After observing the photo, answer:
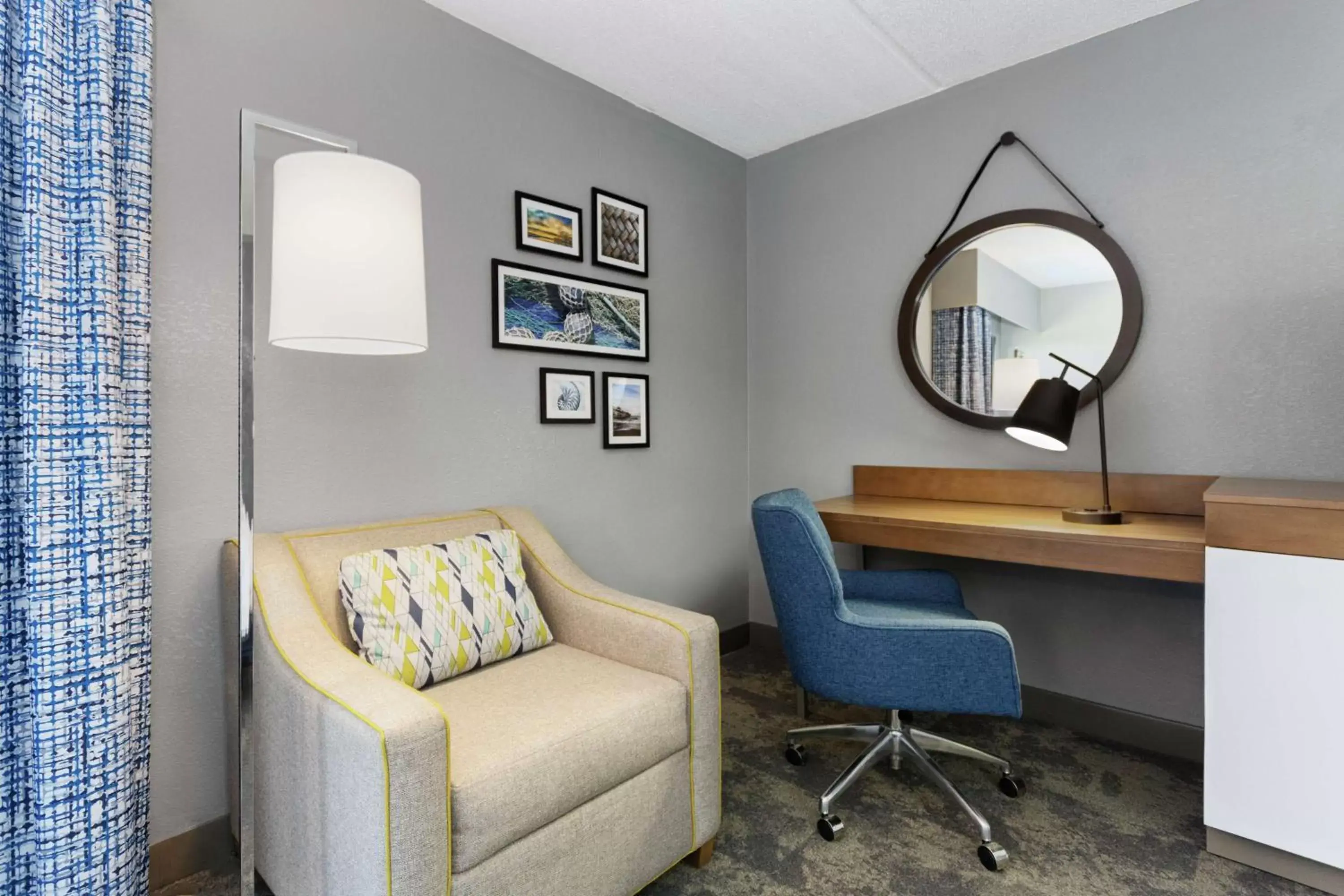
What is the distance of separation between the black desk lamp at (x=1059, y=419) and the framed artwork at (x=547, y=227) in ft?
5.71

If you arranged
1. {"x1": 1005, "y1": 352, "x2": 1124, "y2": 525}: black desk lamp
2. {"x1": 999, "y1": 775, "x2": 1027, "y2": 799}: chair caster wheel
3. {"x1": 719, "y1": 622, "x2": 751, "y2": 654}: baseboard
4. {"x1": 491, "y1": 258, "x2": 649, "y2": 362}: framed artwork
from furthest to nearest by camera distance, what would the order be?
{"x1": 719, "y1": 622, "x2": 751, "y2": 654}: baseboard, {"x1": 491, "y1": 258, "x2": 649, "y2": 362}: framed artwork, {"x1": 1005, "y1": 352, "x2": 1124, "y2": 525}: black desk lamp, {"x1": 999, "y1": 775, "x2": 1027, "y2": 799}: chair caster wheel

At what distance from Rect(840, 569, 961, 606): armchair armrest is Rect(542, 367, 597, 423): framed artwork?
46.6 inches

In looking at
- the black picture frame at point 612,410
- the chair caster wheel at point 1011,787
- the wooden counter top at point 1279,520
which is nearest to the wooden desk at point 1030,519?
the wooden counter top at point 1279,520

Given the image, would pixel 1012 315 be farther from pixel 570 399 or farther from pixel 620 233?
pixel 570 399

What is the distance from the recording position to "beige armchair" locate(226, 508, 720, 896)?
124cm

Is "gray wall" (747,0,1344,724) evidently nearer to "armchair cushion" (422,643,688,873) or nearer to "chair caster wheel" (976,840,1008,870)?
"chair caster wheel" (976,840,1008,870)

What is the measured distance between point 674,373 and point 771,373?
602 millimetres

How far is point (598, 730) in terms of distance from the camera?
5.04 ft

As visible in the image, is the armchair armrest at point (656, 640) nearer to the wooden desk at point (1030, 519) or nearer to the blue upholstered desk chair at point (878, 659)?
the blue upholstered desk chair at point (878, 659)

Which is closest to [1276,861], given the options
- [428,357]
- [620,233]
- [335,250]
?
[335,250]

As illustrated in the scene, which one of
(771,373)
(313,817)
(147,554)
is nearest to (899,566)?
(771,373)

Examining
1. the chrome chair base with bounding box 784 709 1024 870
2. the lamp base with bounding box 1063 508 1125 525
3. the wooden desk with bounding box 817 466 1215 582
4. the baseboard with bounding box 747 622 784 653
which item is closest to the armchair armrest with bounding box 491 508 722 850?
the chrome chair base with bounding box 784 709 1024 870

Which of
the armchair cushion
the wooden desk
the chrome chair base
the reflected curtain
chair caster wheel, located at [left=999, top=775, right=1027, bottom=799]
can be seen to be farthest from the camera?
the reflected curtain

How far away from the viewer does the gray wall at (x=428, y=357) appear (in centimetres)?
176
